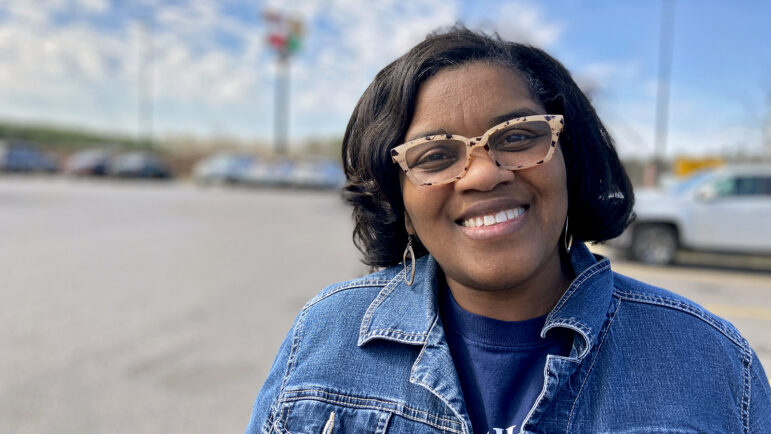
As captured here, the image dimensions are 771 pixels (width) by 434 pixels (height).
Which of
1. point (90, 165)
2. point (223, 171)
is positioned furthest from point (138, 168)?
point (223, 171)

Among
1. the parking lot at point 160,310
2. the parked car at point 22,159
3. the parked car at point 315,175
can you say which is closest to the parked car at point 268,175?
the parked car at point 315,175

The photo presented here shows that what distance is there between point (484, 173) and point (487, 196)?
0.06m

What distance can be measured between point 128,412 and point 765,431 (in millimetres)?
3551

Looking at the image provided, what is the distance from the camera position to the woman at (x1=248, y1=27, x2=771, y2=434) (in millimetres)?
1338

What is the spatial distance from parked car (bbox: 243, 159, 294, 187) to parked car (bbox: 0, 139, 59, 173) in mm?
15178

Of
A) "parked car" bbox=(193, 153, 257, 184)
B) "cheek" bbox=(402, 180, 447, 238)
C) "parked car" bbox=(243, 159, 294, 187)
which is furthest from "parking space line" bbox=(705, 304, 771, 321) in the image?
"parked car" bbox=(193, 153, 257, 184)

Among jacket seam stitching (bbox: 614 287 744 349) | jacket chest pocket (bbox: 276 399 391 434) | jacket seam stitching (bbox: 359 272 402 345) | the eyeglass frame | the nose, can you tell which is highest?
the eyeglass frame

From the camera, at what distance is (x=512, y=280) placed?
142 centimetres

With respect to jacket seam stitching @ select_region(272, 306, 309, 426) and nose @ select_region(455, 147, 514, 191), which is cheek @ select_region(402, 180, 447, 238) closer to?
nose @ select_region(455, 147, 514, 191)

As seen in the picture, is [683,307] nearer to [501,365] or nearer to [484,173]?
[501,365]

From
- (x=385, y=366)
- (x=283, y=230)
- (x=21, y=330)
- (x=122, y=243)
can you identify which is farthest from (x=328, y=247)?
(x=385, y=366)

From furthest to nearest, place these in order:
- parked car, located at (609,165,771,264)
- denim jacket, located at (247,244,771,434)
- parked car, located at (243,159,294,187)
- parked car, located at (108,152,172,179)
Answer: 1. parked car, located at (108,152,172,179)
2. parked car, located at (243,159,294,187)
3. parked car, located at (609,165,771,264)
4. denim jacket, located at (247,244,771,434)

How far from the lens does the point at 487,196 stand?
4.79 ft

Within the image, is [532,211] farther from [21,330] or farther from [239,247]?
[239,247]
